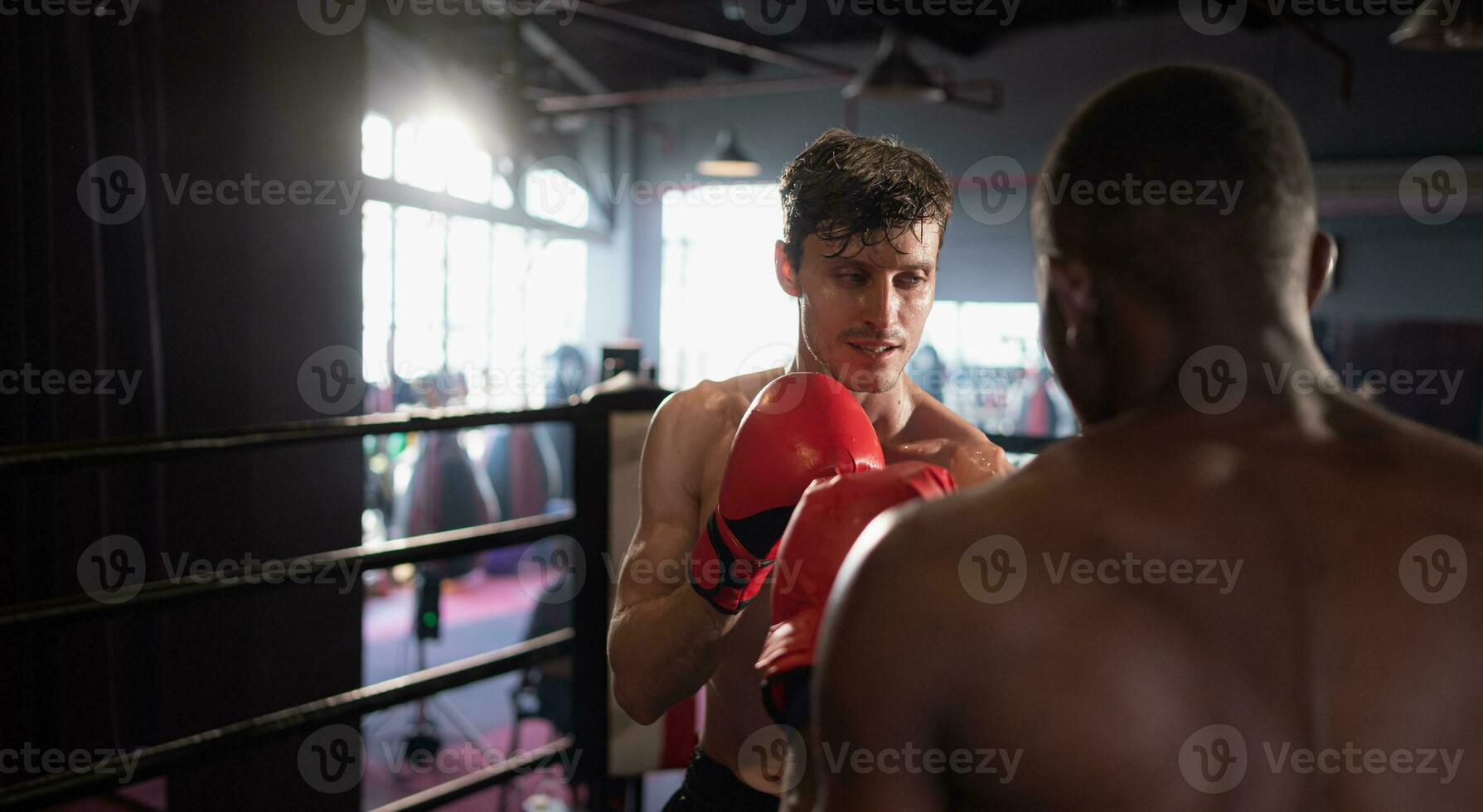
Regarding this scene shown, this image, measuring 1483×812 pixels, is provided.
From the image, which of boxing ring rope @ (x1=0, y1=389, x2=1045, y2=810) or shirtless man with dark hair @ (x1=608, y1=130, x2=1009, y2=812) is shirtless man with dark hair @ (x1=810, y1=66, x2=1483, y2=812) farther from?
boxing ring rope @ (x1=0, y1=389, x2=1045, y2=810)

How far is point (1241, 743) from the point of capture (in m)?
0.62

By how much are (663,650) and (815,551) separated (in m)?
0.44

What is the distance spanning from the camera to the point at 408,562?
1.79 m

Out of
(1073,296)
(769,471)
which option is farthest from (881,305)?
(1073,296)

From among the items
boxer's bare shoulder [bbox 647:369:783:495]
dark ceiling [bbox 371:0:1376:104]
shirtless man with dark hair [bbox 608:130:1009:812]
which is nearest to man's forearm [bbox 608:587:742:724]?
shirtless man with dark hair [bbox 608:130:1009:812]

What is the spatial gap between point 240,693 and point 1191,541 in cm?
221

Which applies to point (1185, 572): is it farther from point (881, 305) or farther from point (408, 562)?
point (408, 562)

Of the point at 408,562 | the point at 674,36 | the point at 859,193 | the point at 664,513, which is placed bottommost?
the point at 408,562

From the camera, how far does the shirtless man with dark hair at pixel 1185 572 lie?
63 cm

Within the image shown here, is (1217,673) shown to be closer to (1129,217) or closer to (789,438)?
(1129,217)

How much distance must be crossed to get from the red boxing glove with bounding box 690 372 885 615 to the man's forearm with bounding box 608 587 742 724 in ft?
0.21

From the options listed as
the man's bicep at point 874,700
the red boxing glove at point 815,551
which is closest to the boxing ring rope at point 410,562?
the red boxing glove at point 815,551

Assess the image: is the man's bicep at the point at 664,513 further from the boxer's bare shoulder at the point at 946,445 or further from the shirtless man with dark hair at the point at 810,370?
the boxer's bare shoulder at the point at 946,445

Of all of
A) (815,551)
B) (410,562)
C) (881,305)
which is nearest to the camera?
(815,551)
